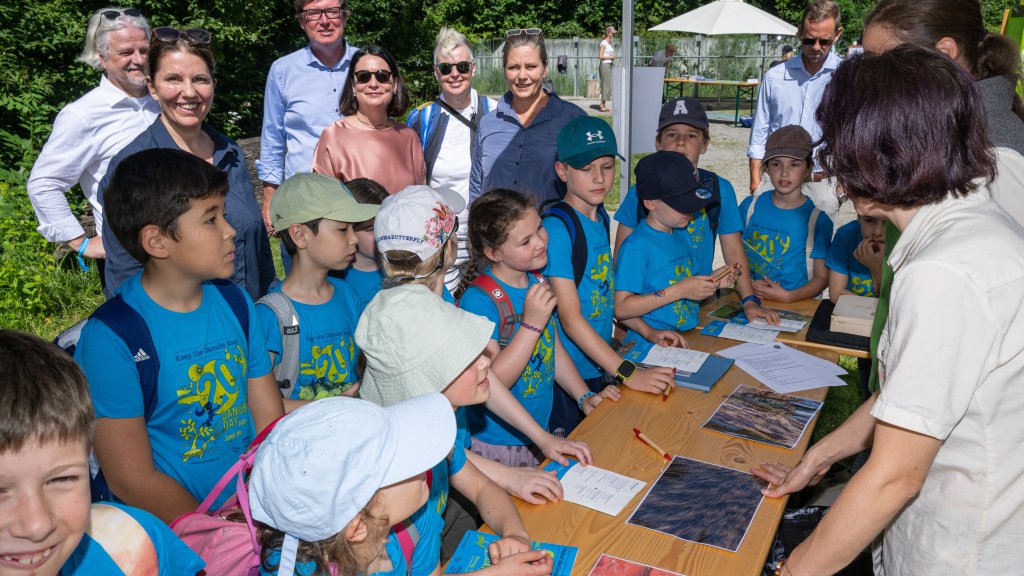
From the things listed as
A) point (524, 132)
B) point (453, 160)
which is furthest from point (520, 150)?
point (453, 160)

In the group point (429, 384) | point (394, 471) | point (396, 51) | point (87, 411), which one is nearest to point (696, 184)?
point (429, 384)

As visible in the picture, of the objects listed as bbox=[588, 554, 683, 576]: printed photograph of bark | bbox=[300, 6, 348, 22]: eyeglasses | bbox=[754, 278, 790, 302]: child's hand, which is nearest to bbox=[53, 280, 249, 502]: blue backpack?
bbox=[588, 554, 683, 576]: printed photograph of bark

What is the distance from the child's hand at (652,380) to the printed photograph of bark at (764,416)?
220 mm

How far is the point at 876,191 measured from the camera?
1.56 m

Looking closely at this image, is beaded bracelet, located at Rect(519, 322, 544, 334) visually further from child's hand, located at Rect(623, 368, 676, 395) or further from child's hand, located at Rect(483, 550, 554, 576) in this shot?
child's hand, located at Rect(483, 550, 554, 576)

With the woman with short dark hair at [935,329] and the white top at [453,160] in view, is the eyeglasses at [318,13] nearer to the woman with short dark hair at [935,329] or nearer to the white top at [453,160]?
the white top at [453,160]

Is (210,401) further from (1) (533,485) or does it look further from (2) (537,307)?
(2) (537,307)

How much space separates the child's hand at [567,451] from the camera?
7.53 feet

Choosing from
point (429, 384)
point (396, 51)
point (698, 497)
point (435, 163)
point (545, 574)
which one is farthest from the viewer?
point (396, 51)

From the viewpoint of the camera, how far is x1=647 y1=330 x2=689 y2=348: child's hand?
128 inches

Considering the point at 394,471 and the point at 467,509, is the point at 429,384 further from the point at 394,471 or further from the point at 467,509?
Result: the point at 467,509

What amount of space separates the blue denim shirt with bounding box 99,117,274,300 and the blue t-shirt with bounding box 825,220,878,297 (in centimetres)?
294

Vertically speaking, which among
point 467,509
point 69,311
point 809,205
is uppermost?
point 809,205

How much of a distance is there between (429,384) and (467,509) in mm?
719
